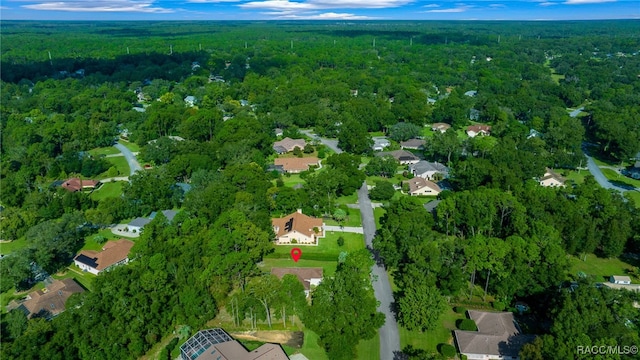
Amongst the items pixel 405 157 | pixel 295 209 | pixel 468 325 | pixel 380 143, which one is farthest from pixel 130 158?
pixel 468 325

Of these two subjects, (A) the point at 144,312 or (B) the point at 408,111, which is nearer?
(A) the point at 144,312

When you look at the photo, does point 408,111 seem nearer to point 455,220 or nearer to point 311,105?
point 311,105

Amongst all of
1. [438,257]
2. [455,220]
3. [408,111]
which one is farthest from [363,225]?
[408,111]

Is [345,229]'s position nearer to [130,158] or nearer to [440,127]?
[130,158]

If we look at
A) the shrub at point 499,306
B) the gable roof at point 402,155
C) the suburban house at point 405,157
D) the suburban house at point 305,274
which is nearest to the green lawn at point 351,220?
the suburban house at point 305,274

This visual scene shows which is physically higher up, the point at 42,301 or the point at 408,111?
the point at 408,111

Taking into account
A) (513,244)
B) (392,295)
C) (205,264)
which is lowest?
(392,295)

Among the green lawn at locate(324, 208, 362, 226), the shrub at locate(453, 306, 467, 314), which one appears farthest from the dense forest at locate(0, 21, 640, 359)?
the green lawn at locate(324, 208, 362, 226)

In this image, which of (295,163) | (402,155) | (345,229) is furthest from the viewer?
(402,155)

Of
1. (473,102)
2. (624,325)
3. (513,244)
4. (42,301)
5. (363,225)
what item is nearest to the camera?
(624,325)
